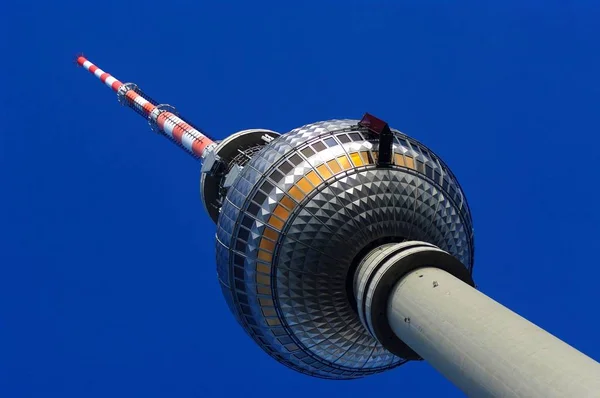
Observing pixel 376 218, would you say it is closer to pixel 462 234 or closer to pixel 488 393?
pixel 462 234

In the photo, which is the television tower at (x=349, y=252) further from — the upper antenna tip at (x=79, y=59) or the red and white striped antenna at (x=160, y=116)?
the upper antenna tip at (x=79, y=59)

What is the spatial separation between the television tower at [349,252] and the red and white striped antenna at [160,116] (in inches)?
771

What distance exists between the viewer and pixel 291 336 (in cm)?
2975

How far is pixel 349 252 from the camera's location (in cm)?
2741

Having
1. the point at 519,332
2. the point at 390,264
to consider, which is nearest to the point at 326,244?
the point at 390,264

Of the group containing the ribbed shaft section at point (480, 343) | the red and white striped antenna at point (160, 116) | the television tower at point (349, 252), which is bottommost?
the ribbed shaft section at point (480, 343)

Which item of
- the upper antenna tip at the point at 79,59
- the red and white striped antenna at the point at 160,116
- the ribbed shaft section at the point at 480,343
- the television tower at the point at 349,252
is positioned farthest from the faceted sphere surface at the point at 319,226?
the upper antenna tip at the point at 79,59

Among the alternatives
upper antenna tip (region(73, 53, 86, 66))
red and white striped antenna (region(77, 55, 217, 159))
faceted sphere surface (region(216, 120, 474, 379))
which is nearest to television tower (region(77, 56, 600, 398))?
faceted sphere surface (region(216, 120, 474, 379))

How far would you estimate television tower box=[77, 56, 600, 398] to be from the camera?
2262cm

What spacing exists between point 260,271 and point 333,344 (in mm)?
5784

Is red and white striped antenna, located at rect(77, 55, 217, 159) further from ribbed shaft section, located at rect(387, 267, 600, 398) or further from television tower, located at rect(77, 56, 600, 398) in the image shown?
ribbed shaft section, located at rect(387, 267, 600, 398)

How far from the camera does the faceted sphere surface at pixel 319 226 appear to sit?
27484 millimetres

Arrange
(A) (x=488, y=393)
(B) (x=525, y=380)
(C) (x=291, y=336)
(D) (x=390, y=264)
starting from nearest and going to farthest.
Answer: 1. (B) (x=525, y=380)
2. (A) (x=488, y=393)
3. (D) (x=390, y=264)
4. (C) (x=291, y=336)

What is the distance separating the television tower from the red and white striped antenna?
64.3 feet
